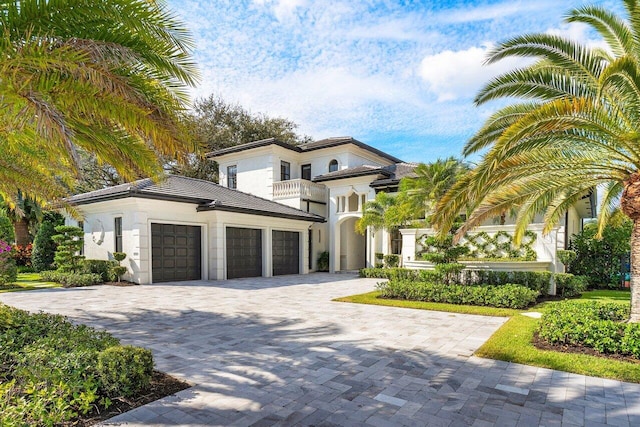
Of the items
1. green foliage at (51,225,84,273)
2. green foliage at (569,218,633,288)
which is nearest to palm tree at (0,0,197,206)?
green foliage at (51,225,84,273)

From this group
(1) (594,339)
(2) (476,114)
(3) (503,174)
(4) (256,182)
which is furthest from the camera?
(4) (256,182)

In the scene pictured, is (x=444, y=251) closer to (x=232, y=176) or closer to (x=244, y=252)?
(x=244, y=252)

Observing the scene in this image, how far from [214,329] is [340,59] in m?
8.36

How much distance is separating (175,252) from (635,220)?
54.0ft

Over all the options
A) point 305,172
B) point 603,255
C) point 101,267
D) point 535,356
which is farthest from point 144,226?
point 603,255

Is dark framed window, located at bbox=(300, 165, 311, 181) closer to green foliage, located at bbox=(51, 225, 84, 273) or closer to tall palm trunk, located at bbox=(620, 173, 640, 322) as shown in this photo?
green foliage, located at bbox=(51, 225, 84, 273)

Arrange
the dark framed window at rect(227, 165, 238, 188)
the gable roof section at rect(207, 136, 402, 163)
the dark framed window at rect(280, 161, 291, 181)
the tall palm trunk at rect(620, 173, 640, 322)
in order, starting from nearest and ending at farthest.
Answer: the tall palm trunk at rect(620, 173, 640, 322)
the gable roof section at rect(207, 136, 402, 163)
the dark framed window at rect(280, 161, 291, 181)
the dark framed window at rect(227, 165, 238, 188)

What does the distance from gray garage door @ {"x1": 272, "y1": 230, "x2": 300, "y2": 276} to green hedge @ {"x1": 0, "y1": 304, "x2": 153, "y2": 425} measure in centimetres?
1628

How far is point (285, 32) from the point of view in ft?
31.7

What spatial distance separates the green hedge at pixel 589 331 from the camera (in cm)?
604

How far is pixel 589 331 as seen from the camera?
A: 21.0ft

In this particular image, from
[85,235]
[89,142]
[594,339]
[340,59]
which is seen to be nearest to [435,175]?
[340,59]

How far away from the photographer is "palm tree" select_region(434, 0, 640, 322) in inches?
249

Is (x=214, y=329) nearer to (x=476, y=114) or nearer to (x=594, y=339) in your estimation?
(x=594, y=339)
